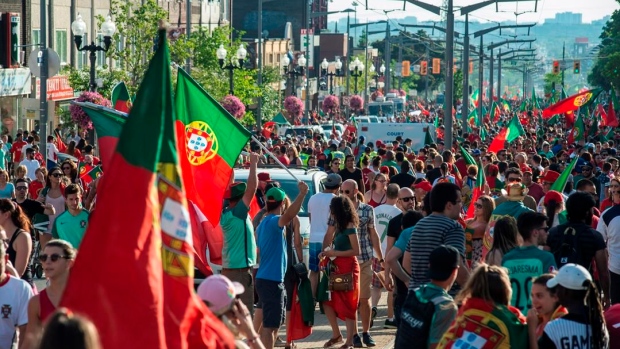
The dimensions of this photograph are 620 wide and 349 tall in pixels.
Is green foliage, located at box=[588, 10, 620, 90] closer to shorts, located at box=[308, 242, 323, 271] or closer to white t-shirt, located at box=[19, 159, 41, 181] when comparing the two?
white t-shirt, located at box=[19, 159, 41, 181]

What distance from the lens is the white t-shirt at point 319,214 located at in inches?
568

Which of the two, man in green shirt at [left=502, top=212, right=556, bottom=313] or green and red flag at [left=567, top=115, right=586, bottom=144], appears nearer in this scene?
man in green shirt at [left=502, top=212, right=556, bottom=313]

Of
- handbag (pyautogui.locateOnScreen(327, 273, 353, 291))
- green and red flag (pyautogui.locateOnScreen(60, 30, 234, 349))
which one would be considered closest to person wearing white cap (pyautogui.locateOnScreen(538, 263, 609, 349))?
green and red flag (pyautogui.locateOnScreen(60, 30, 234, 349))

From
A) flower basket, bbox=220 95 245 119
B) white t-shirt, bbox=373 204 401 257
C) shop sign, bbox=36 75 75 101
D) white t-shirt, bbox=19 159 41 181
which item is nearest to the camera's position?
white t-shirt, bbox=373 204 401 257

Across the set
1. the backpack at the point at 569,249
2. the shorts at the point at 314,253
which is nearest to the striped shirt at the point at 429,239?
the backpack at the point at 569,249

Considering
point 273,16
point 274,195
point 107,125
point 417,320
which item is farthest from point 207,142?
point 273,16

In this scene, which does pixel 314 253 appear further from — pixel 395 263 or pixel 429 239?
pixel 429 239

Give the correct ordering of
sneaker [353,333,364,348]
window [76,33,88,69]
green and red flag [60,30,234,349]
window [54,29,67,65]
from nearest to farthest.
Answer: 1. green and red flag [60,30,234,349]
2. sneaker [353,333,364,348]
3. window [54,29,67,65]
4. window [76,33,88,69]

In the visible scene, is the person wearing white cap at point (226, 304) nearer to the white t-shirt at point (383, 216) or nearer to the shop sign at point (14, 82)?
the white t-shirt at point (383, 216)

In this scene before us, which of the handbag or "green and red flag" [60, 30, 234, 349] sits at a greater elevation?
"green and red flag" [60, 30, 234, 349]

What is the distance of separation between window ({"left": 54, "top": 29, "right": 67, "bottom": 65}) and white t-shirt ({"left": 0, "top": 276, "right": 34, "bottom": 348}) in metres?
39.0

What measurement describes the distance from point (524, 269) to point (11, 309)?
10.6 ft

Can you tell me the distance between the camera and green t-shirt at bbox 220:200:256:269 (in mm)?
11719

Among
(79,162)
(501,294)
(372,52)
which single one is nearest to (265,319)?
(501,294)
